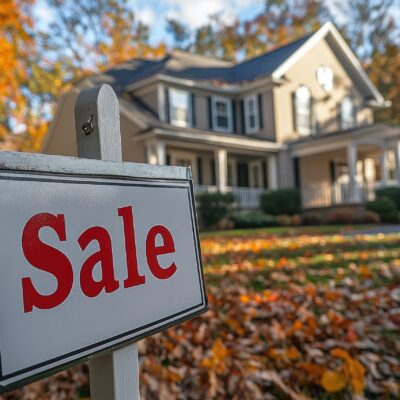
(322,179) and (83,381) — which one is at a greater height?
(322,179)

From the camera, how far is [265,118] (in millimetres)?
18656

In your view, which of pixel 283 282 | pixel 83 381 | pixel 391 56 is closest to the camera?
pixel 83 381

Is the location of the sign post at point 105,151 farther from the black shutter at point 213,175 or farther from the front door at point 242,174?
the front door at point 242,174

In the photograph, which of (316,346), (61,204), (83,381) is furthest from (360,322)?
(61,204)

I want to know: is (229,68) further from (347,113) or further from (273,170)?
(347,113)

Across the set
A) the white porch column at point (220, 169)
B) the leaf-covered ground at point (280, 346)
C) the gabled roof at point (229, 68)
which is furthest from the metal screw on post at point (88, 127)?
the gabled roof at point (229, 68)

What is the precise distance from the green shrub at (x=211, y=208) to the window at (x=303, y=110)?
6394 mm

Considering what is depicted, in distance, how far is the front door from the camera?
1933cm

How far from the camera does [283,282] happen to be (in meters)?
4.27

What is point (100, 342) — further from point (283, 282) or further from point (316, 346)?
point (283, 282)

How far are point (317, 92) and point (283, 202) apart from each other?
632 centimetres

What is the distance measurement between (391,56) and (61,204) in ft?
108

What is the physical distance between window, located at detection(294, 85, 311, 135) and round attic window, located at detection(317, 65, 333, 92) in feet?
3.53

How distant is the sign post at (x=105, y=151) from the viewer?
3.31ft
